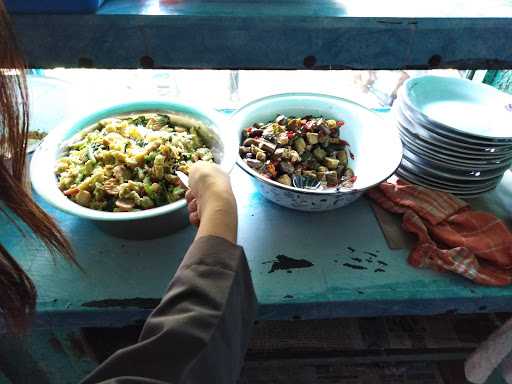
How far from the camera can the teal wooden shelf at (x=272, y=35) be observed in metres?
0.85

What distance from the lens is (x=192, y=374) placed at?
1.88 feet

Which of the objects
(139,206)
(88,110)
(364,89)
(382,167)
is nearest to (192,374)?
(139,206)

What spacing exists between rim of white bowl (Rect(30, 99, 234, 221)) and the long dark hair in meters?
0.12

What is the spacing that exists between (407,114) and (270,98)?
0.40 m

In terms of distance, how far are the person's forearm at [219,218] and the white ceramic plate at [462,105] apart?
0.60 meters

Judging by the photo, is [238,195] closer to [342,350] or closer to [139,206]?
[139,206]

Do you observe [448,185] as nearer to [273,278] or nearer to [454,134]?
[454,134]

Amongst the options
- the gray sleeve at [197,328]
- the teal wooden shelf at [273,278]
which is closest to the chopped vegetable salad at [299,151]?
the teal wooden shelf at [273,278]

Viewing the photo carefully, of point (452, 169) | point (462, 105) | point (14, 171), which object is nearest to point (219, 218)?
point (14, 171)

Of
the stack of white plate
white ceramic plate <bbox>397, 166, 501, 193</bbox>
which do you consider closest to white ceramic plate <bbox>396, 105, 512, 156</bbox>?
the stack of white plate

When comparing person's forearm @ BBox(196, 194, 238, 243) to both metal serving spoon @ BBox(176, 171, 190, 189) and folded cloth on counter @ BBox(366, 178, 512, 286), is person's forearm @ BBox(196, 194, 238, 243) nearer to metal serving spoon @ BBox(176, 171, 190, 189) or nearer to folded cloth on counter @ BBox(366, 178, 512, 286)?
metal serving spoon @ BBox(176, 171, 190, 189)

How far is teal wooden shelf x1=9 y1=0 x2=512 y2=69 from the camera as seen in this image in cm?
85

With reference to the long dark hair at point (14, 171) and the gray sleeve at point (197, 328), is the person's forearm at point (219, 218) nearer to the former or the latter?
the gray sleeve at point (197, 328)

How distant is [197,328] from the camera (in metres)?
0.58
